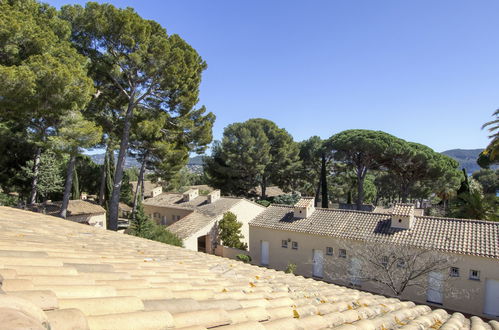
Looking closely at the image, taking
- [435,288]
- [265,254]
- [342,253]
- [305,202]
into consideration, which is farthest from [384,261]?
[265,254]

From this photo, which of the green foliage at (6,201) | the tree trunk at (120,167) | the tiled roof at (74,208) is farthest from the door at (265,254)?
the green foliage at (6,201)

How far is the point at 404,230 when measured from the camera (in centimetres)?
1689

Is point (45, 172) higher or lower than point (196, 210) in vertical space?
higher

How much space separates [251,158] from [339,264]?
21.5 meters

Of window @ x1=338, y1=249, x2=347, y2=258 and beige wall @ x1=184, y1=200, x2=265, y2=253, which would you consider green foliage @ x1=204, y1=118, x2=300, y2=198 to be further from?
window @ x1=338, y1=249, x2=347, y2=258

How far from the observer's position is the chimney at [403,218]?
55.6 feet

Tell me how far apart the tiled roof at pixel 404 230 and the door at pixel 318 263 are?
56.4 inches

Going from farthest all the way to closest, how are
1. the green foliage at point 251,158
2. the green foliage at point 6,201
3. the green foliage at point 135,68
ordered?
the green foliage at point 251,158 < the green foliage at point 6,201 < the green foliage at point 135,68

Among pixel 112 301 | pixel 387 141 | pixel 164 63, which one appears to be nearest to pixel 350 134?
pixel 387 141

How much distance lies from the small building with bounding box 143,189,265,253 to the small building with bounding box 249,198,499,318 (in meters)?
4.99

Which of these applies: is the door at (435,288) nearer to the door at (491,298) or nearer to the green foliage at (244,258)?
the door at (491,298)

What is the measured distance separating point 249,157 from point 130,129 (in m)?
20.1

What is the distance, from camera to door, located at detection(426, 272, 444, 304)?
48.3ft

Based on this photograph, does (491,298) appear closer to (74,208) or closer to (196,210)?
(196,210)
